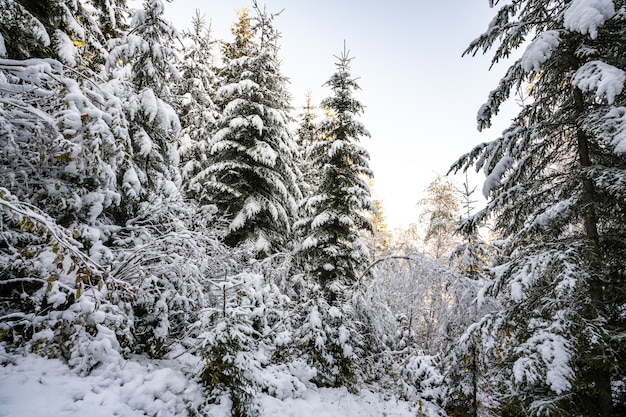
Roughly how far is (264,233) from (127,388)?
7646 mm

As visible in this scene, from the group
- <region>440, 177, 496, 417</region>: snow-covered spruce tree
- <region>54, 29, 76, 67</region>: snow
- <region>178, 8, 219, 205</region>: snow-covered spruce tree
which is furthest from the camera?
<region>178, 8, 219, 205</region>: snow-covered spruce tree

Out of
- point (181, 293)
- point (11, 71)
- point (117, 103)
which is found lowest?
point (181, 293)

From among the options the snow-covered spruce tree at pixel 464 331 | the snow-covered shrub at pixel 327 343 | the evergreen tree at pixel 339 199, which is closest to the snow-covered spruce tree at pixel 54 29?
the evergreen tree at pixel 339 199

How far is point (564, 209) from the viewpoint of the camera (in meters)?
5.20

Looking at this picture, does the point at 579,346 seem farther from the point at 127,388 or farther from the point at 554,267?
the point at 127,388

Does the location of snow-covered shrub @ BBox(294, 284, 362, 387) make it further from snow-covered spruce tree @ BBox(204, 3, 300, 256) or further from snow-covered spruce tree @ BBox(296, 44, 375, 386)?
snow-covered spruce tree @ BBox(204, 3, 300, 256)

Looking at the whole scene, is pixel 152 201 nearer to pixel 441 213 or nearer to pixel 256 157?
pixel 256 157

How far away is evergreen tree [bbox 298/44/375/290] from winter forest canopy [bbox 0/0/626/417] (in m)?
0.14

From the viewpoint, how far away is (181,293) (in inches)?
245

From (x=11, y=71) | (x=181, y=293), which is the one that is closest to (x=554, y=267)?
(x=181, y=293)

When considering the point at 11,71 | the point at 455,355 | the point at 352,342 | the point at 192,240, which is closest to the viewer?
the point at 11,71

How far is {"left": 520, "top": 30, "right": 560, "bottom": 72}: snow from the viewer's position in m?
4.34

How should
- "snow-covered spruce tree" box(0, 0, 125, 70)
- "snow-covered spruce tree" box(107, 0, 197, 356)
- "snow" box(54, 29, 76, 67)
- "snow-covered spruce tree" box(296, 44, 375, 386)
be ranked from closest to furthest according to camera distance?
1. "snow-covered spruce tree" box(0, 0, 125, 70)
2. "snow-covered spruce tree" box(107, 0, 197, 356)
3. "snow" box(54, 29, 76, 67)
4. "snow-covered spruce tree" box(296, 44, 375, 386)

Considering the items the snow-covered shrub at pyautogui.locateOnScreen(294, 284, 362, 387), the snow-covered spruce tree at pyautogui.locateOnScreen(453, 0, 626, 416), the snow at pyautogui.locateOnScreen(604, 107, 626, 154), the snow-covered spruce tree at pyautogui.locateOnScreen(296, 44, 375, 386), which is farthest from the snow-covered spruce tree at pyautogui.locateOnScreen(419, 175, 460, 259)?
the snow at pyautogui.locateOnScreen(604, 107, 626, 154)
